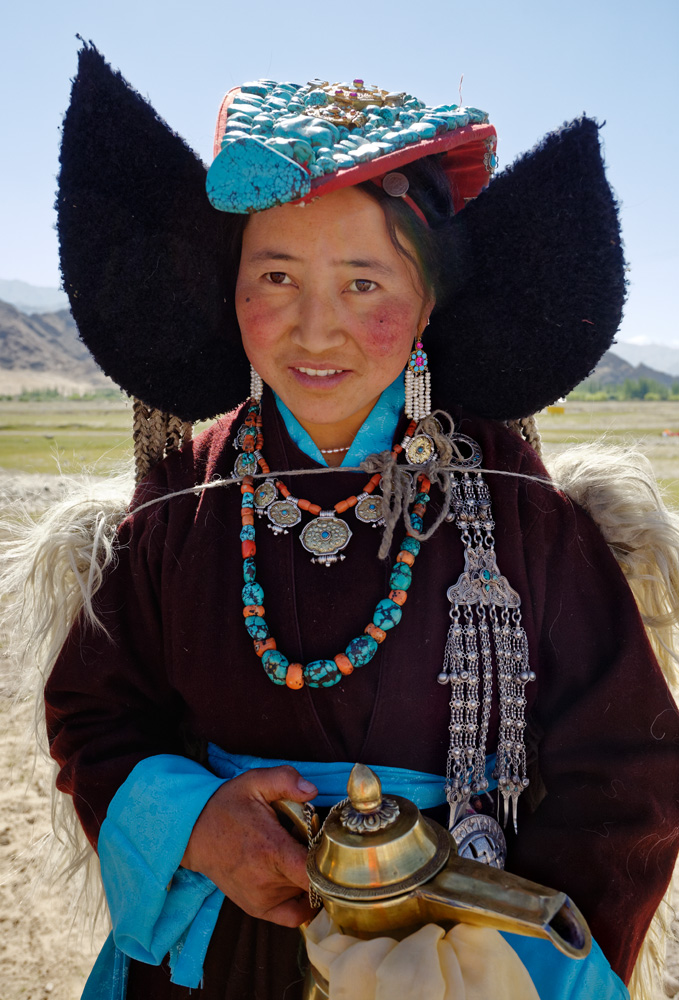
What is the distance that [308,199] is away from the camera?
1.39 m

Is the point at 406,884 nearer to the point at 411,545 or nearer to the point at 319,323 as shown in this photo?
the point at 411,545

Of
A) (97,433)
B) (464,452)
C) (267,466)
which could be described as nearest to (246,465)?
(267,466)

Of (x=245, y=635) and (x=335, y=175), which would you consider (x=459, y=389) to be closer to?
(x=335, y=175)

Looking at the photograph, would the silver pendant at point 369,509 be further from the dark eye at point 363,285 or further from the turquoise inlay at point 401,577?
the dark eye at point 363,285

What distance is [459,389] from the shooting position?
1695 mm

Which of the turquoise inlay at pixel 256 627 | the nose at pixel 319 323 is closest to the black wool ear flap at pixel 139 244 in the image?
the nose at pixel 319 323

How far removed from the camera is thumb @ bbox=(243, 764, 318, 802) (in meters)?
1.32

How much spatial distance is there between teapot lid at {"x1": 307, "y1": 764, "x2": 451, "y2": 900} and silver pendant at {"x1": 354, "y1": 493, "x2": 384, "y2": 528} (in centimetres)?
65

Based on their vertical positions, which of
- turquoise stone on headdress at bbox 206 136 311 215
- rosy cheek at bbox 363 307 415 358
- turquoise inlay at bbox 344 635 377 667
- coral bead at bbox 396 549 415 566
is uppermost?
turquoise stone on headdress at bbox 206 136 311 215

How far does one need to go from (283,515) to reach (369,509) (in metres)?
0.18

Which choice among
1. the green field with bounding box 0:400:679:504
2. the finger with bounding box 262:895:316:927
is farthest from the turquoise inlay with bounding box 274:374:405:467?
the green field with bounding box 0:400:679:504

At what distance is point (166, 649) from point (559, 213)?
1200mm

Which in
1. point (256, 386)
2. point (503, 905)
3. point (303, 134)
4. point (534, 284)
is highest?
point (303, 134)

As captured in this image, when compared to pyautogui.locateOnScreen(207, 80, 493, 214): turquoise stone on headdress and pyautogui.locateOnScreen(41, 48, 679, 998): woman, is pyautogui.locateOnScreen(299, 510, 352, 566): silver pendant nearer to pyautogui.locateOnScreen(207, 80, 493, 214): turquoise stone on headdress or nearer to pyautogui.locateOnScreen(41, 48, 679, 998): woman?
pyautogui.locateOnScreen(41, 48, 679, 998): woman
